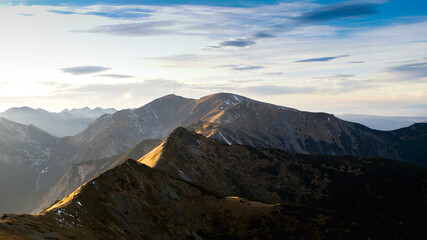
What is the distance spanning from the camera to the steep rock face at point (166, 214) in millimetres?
94750

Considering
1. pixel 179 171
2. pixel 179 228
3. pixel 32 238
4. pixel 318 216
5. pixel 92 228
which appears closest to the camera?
pixel 32 238

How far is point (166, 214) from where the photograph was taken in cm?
12231

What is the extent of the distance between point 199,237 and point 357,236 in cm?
6664

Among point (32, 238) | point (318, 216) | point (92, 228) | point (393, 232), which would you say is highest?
point (32, 238)

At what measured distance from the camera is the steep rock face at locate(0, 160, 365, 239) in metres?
94.8

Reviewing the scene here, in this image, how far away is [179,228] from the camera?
4683 inches

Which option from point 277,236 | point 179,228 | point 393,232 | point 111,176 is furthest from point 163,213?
point 393,232

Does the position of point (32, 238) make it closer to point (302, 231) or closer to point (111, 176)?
point (111, 176)

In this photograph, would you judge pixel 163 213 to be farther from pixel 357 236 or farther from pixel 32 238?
pixel 357 236

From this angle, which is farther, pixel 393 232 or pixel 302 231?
pixel 393 232

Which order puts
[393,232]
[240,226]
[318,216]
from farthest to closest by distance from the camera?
[393,232] → [318,216] → [240,226]

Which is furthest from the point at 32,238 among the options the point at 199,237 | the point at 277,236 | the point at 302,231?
the point at 302,231

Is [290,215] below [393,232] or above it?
above

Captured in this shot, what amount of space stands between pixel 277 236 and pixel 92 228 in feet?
242
